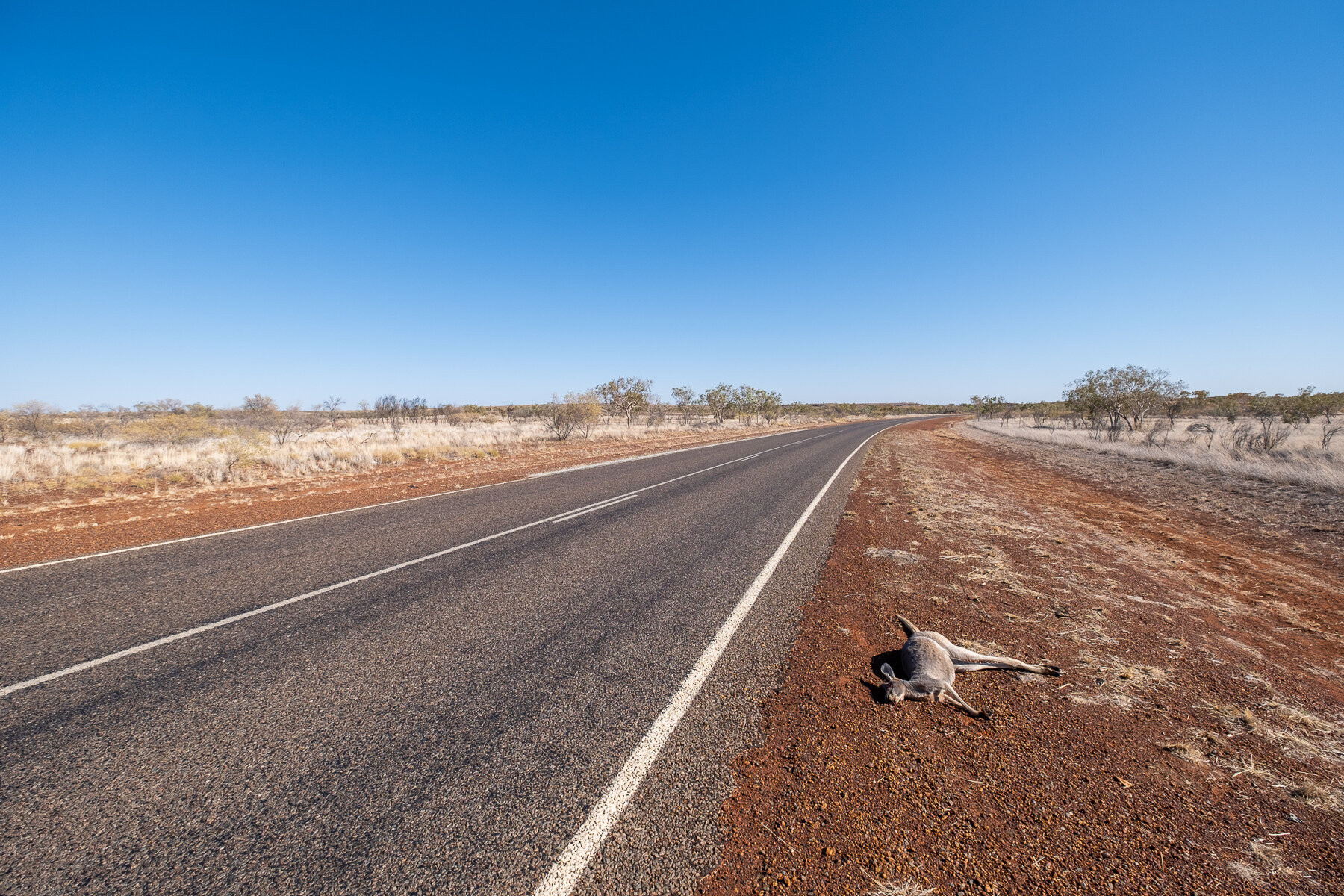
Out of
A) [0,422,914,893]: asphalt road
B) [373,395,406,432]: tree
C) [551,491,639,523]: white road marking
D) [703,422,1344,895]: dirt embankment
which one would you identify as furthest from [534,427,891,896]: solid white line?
[373,395,406,432]: tree

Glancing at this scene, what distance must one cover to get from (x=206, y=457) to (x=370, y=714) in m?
18.0

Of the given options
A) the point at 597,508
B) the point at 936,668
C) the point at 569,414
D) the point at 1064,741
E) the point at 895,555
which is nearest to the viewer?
the point at 1064,741

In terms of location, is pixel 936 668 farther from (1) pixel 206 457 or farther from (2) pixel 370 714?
(1) pixel 206 457

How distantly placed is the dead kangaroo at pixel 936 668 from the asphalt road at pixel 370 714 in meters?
0.88

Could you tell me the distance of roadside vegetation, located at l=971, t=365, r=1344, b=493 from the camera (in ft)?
42.4

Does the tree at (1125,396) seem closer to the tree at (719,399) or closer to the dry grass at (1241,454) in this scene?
the dry grass at (1241,454)

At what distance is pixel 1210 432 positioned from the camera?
20.9 meters

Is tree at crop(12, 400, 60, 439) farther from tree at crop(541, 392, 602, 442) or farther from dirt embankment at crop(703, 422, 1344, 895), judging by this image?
dirt embankment at crop(703, 422, 1344, 895)

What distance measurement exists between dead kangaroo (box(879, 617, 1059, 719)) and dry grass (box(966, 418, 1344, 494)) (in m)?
13.1

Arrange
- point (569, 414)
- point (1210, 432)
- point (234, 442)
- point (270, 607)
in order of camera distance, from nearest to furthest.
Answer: point (270, 607)
point (234, 442)
point (1210, 432)
point (569, 414)

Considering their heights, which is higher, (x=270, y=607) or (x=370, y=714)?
(x=270, y=607)

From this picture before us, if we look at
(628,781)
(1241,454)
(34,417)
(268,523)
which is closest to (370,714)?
(628,781)

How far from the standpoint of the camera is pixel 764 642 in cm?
400

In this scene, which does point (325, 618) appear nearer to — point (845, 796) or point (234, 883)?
point (234, 883)
